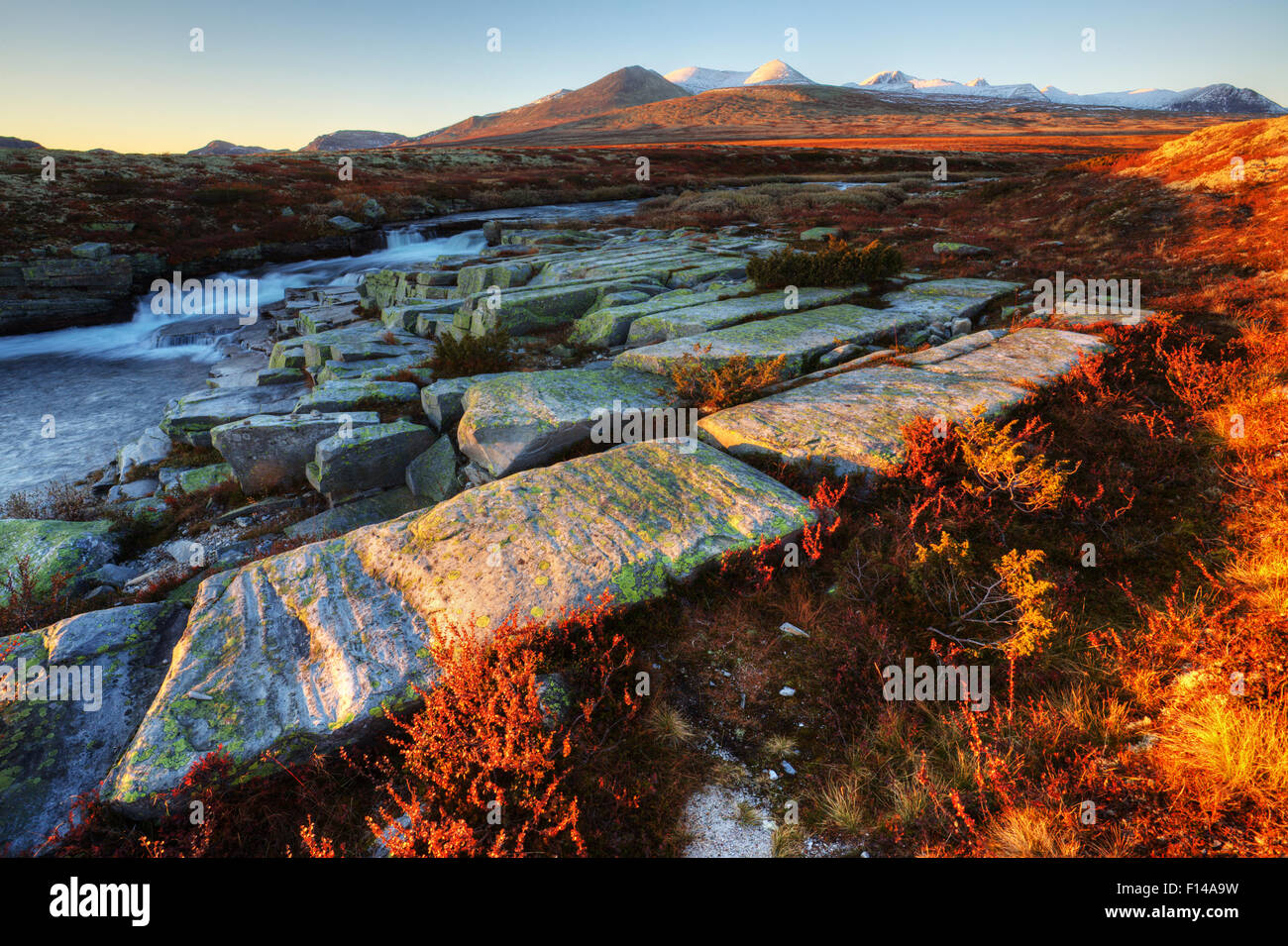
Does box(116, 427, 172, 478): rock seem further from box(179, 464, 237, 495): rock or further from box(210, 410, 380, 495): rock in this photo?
box(210, 410, 380, 495): rock

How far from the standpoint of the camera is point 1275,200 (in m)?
13.5

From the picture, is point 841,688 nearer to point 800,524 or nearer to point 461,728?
point 800,524

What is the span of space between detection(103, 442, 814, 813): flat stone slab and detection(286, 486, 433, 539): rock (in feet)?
8.03

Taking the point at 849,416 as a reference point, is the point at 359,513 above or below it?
below

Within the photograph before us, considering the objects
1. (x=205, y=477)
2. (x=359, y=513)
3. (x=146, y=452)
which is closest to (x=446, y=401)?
(x=359, y=513)

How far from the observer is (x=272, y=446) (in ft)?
29.0

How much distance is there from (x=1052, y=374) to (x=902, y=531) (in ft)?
14.2

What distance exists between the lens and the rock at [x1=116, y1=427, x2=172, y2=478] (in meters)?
10.6

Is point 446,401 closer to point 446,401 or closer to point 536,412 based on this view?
point 446,401

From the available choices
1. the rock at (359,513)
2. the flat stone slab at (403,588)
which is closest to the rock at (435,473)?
the rock at (359,513)

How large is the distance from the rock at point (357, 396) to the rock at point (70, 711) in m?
5.20

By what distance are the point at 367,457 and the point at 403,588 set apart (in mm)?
4341
